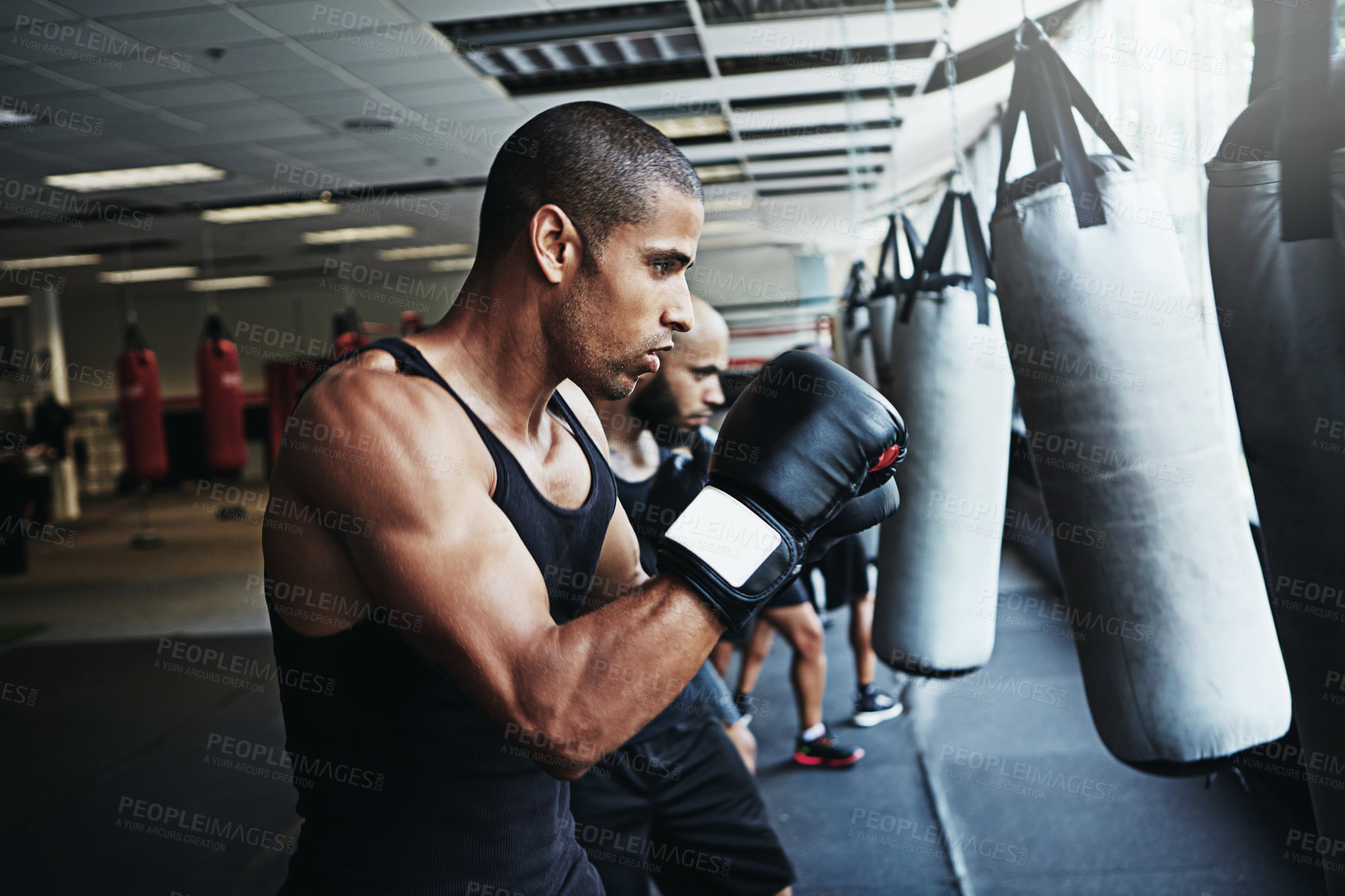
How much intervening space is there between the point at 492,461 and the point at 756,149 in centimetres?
757

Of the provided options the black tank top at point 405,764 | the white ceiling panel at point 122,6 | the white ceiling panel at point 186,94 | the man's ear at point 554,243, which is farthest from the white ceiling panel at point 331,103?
the black tank top at point 405,764

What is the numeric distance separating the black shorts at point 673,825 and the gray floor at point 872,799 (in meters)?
0.82

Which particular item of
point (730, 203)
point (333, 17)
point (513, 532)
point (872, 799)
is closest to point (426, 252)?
point (730, 203)

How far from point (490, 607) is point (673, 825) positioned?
117 cm

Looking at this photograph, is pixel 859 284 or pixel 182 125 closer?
pixel 859 284

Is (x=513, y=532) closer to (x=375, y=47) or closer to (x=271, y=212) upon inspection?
(x=375, y=47)

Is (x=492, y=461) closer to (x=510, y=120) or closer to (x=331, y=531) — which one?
(x=331, y=531)

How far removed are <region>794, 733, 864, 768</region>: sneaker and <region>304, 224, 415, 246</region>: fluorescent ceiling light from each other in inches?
323

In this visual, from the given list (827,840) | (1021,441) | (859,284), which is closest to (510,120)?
(859,284)

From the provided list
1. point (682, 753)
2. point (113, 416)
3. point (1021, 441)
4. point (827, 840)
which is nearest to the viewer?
point (682, 753)

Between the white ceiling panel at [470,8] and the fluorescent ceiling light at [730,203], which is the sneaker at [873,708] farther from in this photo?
the fluorescent ceiling light at [730,203]

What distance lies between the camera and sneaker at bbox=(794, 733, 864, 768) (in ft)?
11.0

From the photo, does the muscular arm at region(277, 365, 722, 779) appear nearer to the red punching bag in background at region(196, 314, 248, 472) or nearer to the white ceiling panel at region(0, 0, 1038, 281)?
the white ceiling panel at region(0, 0, 1038, 281)

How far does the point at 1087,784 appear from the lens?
3.00 meters
